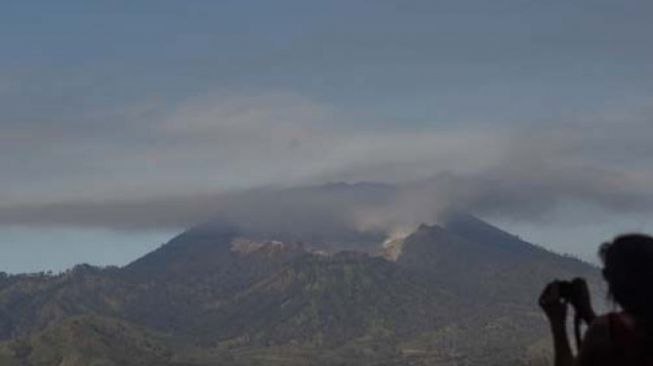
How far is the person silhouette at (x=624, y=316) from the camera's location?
5.91 metres

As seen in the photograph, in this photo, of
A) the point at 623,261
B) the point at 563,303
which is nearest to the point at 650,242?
the point at 623,261

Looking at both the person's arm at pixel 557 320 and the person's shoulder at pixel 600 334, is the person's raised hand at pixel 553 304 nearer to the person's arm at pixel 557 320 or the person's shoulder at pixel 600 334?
the person's arm at pixel 557 320

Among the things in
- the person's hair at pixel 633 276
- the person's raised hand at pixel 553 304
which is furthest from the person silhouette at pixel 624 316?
the person's raised hand at pixel 553 304

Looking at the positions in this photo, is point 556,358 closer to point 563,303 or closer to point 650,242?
point 563,303

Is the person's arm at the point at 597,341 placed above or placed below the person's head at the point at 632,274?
below

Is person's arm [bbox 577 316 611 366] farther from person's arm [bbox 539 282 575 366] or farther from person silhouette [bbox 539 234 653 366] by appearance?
person's arm [bbox 539 282 575 366]

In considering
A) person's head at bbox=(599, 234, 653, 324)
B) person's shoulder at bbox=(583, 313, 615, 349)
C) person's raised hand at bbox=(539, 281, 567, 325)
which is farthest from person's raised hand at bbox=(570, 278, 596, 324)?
person's shoulder at bbox=(583, 313, 615, 349)

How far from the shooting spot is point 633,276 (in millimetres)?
6004

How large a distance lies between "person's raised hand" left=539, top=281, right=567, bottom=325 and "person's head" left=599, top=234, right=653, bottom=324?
0.32m

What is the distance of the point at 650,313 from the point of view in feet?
19.5

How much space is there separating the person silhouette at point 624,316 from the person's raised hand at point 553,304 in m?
0.15

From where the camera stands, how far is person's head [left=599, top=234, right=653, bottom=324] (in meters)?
5.96

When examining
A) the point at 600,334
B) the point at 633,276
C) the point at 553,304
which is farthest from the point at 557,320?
the point at 633,276

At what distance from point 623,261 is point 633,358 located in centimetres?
53
